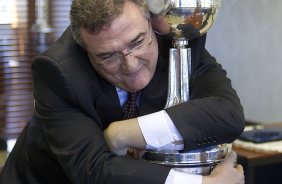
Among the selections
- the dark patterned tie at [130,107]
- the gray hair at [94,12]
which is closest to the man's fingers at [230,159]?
the dark patterned tie at [130,107]

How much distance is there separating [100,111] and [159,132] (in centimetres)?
17

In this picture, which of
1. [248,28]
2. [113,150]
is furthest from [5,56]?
[113,150]

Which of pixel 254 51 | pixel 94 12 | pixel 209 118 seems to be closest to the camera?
pixel 94 12

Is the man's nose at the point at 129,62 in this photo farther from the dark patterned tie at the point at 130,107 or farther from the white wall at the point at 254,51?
the white wall at the point at 254,51

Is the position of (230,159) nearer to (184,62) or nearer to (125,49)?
(184,62)

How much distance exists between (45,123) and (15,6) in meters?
3.13

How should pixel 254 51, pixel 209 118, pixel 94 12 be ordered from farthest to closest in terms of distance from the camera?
pixel 254 51 → pixel 209 118 → pixel 94 12

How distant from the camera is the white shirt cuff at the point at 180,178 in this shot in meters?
1.06

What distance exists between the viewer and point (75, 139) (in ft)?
3.58

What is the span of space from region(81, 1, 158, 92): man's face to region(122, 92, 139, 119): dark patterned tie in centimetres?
7

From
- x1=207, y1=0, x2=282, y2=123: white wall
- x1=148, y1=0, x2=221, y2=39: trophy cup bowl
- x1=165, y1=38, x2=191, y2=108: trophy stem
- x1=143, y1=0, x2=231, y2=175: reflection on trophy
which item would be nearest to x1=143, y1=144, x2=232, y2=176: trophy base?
x1=143, y1=0, x2=231, y2=175: reflection on trophy

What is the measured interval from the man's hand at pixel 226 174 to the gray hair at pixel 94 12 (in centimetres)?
37

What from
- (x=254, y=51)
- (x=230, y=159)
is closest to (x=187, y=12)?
(x=230, y=159)

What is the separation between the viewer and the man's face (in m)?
1.04
